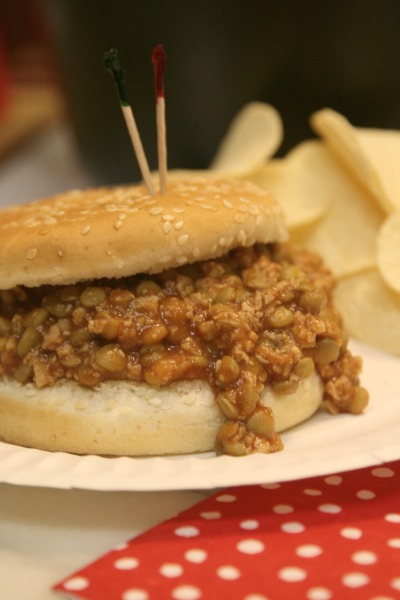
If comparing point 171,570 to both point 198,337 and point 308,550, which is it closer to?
point 308,550

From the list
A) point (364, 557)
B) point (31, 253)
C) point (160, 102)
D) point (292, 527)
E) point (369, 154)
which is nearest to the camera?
point (364, 557)

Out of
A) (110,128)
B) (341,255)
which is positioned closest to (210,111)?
(110,128)

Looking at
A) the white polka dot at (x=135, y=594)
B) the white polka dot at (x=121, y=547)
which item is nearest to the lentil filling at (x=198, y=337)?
the white polka dot at (x=121, y=547)

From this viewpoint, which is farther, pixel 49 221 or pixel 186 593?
pixel 49 221

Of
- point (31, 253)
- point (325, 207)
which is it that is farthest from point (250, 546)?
point (325, 207)

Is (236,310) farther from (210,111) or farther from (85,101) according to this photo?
(85,101)

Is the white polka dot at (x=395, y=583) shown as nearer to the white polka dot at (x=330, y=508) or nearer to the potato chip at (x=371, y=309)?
the white polka dot at (x=330, y=508)

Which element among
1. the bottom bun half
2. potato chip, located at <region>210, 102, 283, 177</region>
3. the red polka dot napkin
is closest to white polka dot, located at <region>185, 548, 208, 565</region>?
the red polka dot napkin
